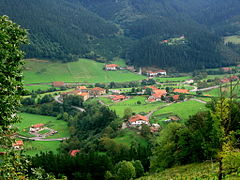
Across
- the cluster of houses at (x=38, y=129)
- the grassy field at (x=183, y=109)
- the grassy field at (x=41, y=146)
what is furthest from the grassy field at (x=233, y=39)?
the grassy field at (x=41, y=146)

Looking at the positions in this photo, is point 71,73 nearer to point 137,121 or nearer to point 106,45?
point 106,45

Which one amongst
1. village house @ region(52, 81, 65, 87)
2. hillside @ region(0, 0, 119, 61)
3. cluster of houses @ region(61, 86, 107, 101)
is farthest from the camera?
hillside @ region(0, 0, 119, 61)

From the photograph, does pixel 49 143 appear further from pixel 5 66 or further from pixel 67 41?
pixel 67 41

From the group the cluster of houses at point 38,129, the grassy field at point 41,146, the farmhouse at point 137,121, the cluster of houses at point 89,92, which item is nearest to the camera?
the grassy field at point 41,146

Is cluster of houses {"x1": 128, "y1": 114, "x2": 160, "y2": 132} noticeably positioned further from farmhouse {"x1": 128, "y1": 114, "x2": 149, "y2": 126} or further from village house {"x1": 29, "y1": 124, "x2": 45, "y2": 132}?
village house {"x1": 29, "y1": 124, "x2": 45, "y2": 132}

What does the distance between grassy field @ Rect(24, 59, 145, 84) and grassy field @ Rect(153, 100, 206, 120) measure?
181ft

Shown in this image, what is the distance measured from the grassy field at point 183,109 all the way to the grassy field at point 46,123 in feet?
77.8

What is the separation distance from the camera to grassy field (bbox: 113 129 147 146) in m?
49.7

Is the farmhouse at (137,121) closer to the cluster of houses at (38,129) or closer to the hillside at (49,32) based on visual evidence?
the cluster of houses at (38,129)

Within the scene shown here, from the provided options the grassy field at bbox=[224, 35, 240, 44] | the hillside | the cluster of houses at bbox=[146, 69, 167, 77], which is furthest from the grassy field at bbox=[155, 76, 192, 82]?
the grassy field at bbox=[224, 35, 240, 44]

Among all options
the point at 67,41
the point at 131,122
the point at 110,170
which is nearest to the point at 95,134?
the point at 131,122

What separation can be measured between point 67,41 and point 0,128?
6333 inches

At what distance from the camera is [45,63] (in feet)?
441

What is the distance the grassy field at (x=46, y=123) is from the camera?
65.2 metres
